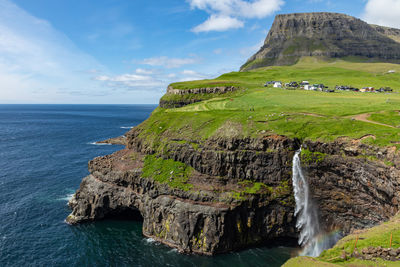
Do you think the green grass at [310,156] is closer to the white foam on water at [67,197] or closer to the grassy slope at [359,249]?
the grassy slope at [359,249]

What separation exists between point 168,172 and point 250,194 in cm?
1808

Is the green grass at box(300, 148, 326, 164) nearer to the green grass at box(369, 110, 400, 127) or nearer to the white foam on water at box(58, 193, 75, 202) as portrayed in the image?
the green grass at box(369, 110, 400, 127)

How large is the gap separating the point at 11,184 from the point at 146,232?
160 ft

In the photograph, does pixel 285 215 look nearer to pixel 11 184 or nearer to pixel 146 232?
pixel 146 232

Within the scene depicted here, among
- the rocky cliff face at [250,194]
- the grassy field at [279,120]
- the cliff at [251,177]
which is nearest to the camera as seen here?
the rocky cliff face at [250,194]

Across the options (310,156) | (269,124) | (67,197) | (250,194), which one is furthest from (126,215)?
(310,156)

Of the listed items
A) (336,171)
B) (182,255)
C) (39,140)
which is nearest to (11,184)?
(182,255)

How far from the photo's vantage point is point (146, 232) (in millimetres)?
47250

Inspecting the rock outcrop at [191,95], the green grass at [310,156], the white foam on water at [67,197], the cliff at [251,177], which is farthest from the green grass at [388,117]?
the white foam on water at [67,197]

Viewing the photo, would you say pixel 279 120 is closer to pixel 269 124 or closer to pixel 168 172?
pixel 269 124

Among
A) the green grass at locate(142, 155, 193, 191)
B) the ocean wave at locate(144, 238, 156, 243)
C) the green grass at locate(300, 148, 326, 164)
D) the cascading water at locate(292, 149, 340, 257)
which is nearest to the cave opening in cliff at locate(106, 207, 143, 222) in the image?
the ocean wave at locate(144, 238, 156, 243)

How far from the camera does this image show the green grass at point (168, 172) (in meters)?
47.6

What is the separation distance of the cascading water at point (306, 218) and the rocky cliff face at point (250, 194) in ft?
3.70

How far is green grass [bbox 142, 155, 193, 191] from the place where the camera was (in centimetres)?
4759
